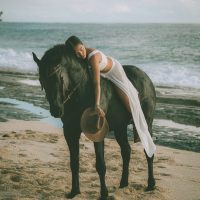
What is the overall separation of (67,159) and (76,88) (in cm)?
279

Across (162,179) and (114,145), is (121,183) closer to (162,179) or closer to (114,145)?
(162,179)

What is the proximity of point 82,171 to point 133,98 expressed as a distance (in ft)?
5.85

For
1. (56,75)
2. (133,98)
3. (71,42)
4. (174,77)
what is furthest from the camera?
(174,77)

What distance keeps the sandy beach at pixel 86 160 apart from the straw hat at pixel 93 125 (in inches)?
38.0

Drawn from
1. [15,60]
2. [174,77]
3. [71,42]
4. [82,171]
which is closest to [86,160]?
[82,171]

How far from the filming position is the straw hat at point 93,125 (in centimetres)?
452

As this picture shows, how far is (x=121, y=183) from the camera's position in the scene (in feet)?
18.3

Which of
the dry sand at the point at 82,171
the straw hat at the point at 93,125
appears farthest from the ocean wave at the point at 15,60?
the straw hat at the point at 93,125

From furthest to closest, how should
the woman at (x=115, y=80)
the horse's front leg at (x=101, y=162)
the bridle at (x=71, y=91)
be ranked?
the horse's front leg at (x=101, y=162), the woman at (x=115, y=80), the bridle at (x=71, y=91)

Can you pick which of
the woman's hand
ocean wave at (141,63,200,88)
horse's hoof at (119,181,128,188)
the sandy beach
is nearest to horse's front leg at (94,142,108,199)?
the sandy beach

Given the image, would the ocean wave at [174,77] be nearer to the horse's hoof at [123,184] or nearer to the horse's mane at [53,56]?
the horse's hoof at [123,184]

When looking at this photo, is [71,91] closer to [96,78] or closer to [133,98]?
[96,78]

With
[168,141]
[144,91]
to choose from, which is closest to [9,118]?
[168,141]

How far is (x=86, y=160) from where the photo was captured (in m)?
6.84
